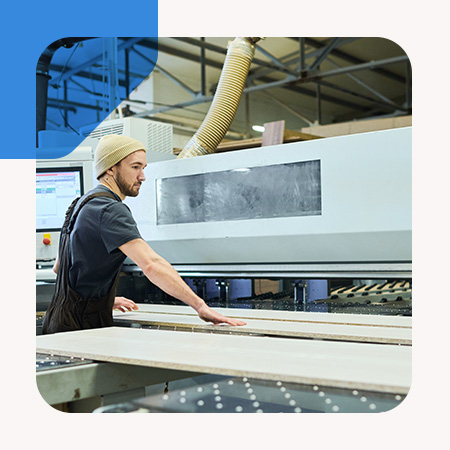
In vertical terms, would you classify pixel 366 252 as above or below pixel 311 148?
below

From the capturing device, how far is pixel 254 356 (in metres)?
1.18

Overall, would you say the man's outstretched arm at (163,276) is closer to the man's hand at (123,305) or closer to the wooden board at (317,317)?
the wooden board at (317,317)

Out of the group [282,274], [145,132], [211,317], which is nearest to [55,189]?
[145,132]

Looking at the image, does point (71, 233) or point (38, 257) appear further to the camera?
point (38, 257)

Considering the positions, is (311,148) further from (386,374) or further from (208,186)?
(386,374)

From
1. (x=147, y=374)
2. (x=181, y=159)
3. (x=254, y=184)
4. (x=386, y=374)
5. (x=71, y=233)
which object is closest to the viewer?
(x=386, y=374)

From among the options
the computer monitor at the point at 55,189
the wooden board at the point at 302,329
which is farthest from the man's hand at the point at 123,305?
the computer monitor at the point at 55,189

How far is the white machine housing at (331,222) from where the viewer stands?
187cm

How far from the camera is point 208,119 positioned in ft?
8.70

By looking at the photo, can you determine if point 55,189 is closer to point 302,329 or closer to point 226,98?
point 226,98

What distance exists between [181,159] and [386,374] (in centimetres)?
158

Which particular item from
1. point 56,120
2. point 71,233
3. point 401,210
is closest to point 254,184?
point 401,210

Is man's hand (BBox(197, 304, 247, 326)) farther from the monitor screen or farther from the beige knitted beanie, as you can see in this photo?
the monitor screen

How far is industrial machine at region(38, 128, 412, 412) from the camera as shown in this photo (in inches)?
42.9
